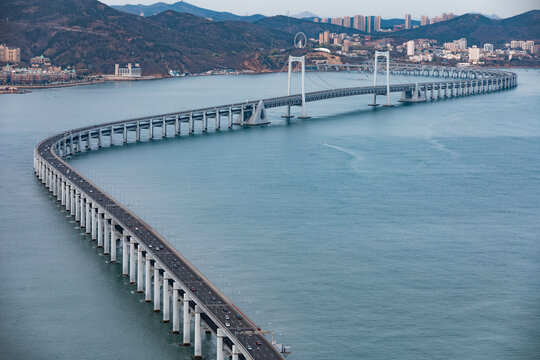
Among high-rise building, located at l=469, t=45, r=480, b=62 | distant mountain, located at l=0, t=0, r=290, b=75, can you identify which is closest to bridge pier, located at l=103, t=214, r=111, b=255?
distant mountain, located at l=0, t=0, r=290, b=75

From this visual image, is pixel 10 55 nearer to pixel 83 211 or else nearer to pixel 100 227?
pixel 83 211

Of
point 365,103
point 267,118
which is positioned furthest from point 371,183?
point 365,103

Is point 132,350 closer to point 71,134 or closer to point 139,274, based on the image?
point 139,274

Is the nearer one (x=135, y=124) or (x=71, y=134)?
(x=71, y=134)

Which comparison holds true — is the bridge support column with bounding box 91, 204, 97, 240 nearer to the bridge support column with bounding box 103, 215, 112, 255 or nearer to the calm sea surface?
the calm sea surface

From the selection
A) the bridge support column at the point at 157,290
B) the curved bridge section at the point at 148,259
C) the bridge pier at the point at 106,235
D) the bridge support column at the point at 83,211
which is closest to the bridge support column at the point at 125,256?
the curved bridge section at the point at 148,259

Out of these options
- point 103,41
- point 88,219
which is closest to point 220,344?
point 88,219

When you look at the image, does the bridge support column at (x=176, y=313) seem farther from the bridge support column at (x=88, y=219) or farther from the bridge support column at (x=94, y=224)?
the bridge support column at (x=88, y=219)
